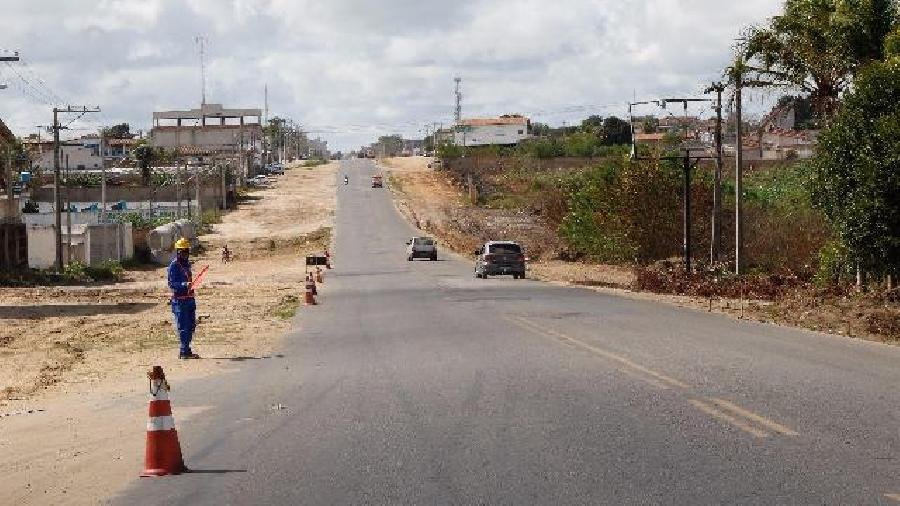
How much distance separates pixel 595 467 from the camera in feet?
30.6

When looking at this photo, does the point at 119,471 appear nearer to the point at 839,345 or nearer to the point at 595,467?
the point at 595,467


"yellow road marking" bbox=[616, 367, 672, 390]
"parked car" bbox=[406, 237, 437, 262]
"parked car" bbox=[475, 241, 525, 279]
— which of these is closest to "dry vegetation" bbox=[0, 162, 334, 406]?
"parked car" bbox=[406, 237, 437, 262]

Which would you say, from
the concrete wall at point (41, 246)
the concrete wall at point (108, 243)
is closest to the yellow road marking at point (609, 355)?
the concrete wall at point (41, 246)

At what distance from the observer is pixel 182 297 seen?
20.6m

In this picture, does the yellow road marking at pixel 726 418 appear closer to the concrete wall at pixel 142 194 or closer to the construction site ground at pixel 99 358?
the construction site ground at pixel 99 358

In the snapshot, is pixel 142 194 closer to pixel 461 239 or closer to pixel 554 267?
pixel 461 239

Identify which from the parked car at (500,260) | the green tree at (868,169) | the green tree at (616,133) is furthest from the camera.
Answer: the green tree at (616,133)

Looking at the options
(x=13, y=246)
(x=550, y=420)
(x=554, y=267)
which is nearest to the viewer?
(x=550, y=420)

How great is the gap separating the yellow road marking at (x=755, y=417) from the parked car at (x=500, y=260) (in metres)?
37.8

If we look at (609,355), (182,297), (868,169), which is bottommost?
(609,355)

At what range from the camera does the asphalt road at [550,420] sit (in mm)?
8781

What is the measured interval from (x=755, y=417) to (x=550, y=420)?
1.87 meters

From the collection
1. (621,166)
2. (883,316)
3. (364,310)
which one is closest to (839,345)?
(883,316)

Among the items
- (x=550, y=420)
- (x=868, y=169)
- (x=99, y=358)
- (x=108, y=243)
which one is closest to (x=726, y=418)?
(x=550, y=420)
